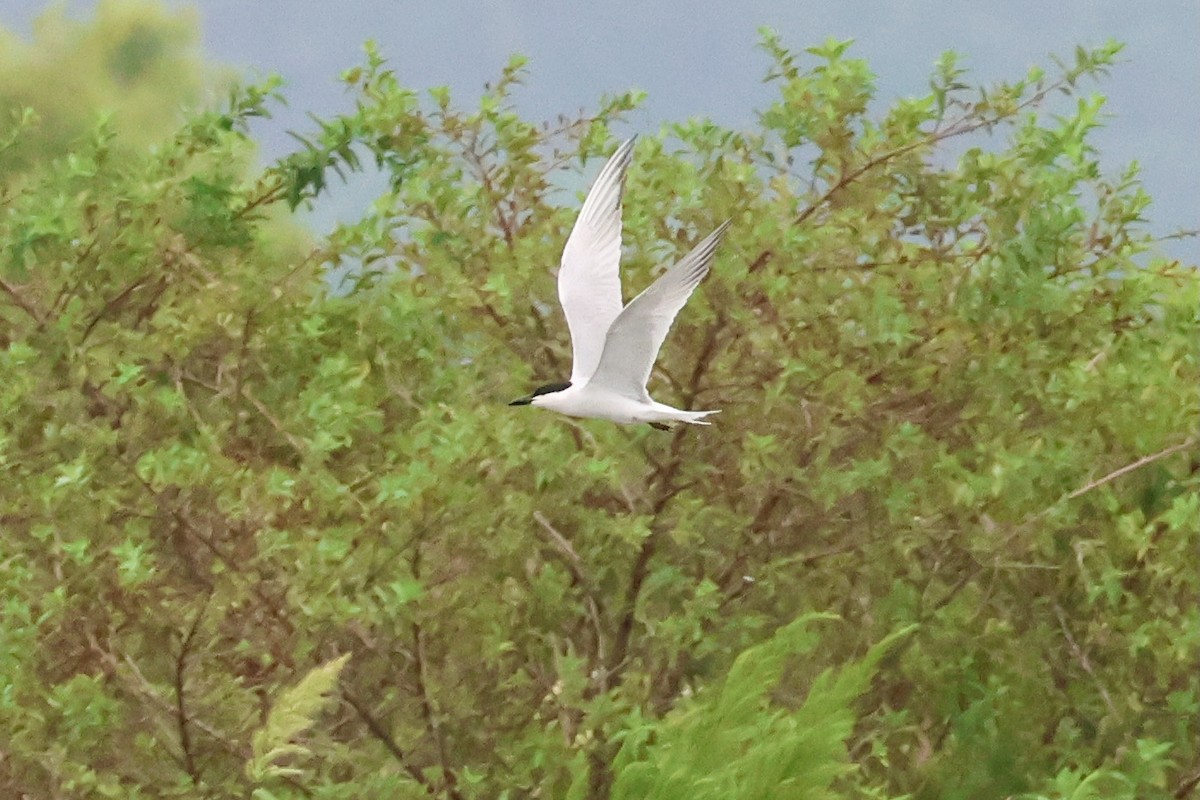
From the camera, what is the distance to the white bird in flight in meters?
6.93

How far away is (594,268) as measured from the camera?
7.61 m

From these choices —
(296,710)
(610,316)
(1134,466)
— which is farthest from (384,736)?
(1134,466)

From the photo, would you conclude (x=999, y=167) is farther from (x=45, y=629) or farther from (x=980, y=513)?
(x=45, y=629)

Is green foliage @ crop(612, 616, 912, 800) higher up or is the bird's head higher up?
the bird's head

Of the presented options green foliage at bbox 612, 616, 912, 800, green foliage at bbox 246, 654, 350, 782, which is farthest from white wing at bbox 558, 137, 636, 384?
green foliage at bbox 246, 654, 350, 782

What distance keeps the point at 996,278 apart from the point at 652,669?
219 cm

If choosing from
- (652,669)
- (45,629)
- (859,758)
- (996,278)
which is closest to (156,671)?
(45,629)

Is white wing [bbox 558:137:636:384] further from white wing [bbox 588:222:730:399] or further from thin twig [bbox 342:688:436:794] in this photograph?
thin twig [bbox 342:688:436:794]

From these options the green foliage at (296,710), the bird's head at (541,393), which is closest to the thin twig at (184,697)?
the green foliage at (296,710)

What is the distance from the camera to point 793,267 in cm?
787

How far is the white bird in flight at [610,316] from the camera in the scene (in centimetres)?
693

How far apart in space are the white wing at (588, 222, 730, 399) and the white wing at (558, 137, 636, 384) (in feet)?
0.89

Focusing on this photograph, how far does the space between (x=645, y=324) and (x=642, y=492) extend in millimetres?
1029

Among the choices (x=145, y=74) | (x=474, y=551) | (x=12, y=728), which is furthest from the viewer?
(x=145, y=74)
